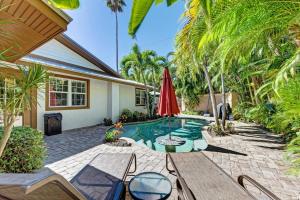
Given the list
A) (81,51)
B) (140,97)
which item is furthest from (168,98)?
(140,97)

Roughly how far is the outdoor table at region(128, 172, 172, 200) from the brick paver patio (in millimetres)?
547

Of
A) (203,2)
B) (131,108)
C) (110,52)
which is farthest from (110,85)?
(110,52)

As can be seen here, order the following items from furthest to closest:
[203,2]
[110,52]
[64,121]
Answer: [110,52] < [64,121] < [203,2]

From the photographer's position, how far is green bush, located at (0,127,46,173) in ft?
15.5

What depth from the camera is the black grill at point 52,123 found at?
11125 mm

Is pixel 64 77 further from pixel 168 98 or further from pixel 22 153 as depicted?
pixel 22 153

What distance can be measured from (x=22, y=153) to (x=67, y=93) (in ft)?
29.8

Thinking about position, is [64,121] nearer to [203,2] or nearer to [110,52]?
[203,2]

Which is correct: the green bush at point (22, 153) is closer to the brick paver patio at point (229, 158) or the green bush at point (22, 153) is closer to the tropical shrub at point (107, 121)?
the brick paver patio at point (229, 158)

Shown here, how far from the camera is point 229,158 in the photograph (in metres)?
6.76

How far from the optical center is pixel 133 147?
858 centimetres

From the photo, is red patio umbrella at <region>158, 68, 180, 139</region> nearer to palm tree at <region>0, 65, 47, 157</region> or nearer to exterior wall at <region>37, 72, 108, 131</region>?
palm tree at <region>0, 65, 47, 157</region>

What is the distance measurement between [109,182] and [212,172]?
82.1 inches

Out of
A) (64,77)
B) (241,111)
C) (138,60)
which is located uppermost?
(138,60)
